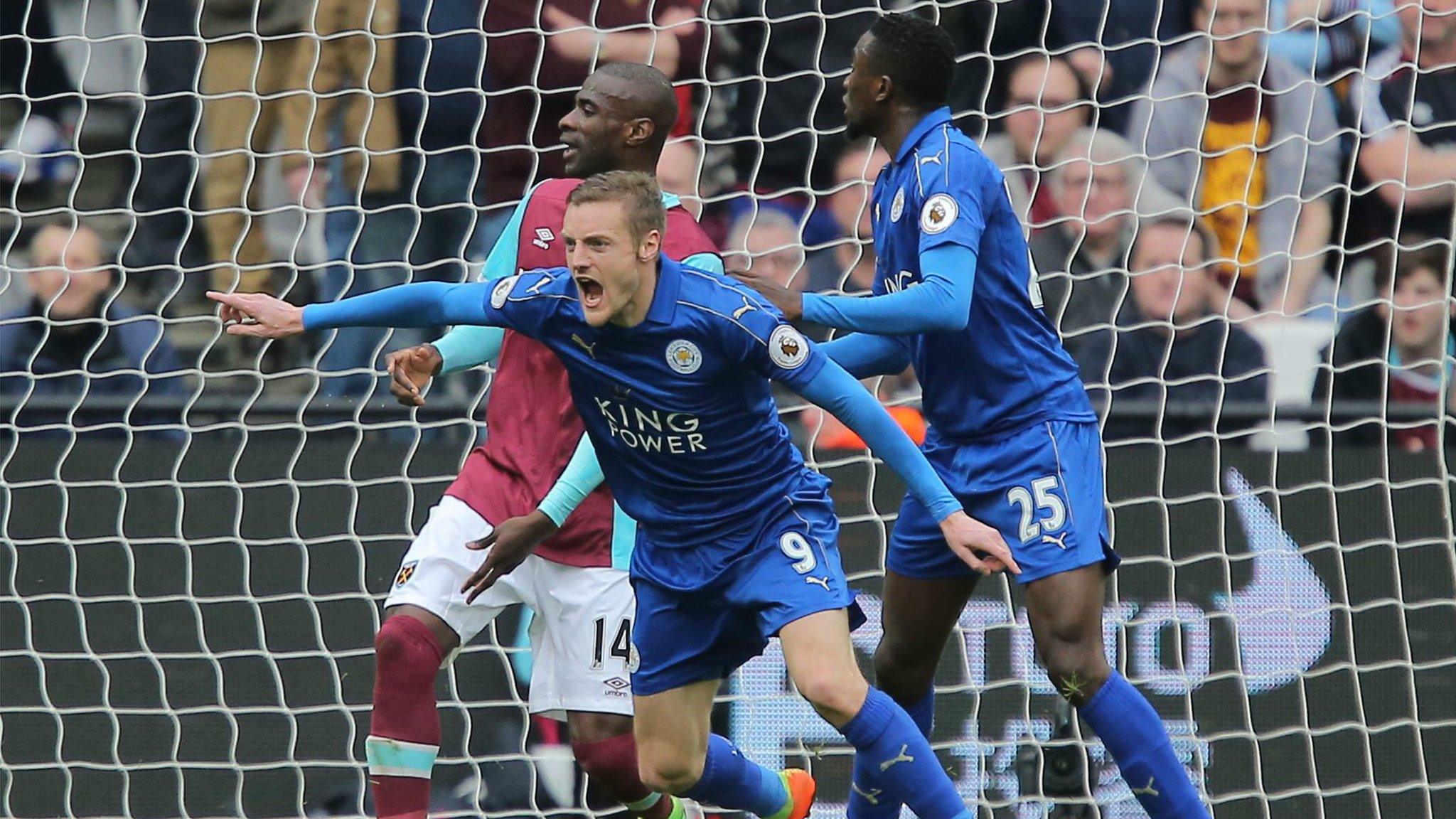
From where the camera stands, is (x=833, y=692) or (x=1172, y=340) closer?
(x=833, y=692)

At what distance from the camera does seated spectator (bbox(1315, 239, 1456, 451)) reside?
569 cm

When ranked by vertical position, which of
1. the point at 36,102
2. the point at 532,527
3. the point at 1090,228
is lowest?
the point at 532,527

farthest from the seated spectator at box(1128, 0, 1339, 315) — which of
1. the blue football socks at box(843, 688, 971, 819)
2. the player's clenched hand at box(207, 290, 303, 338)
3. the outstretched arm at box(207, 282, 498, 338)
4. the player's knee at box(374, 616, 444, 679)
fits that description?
the player's clenched hand at box(207, 290, 303, 338)

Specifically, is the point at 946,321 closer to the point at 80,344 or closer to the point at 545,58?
the point at 545,58

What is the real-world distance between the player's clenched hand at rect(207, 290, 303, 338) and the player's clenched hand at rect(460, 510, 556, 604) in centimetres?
71

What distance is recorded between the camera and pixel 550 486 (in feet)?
15.3

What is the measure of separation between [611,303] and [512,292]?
0.85 feet

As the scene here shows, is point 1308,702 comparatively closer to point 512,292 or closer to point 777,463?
point 777,463

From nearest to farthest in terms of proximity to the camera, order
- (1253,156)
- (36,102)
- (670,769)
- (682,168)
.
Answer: (670,769) < (1253,156) < (682,168) < (36,102)

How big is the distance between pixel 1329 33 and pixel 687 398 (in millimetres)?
3322

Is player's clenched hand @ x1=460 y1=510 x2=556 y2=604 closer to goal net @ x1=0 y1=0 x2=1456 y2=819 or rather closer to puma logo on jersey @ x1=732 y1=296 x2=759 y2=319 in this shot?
puma logo on jersey @ x1=732 y1=296 x2=759 y2=319

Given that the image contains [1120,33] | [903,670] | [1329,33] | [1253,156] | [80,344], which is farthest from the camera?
[1120,33]

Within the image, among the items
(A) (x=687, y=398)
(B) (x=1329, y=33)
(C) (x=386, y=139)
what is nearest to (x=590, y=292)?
(A) (x=687, y=398)

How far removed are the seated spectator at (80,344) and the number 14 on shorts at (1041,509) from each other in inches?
115
